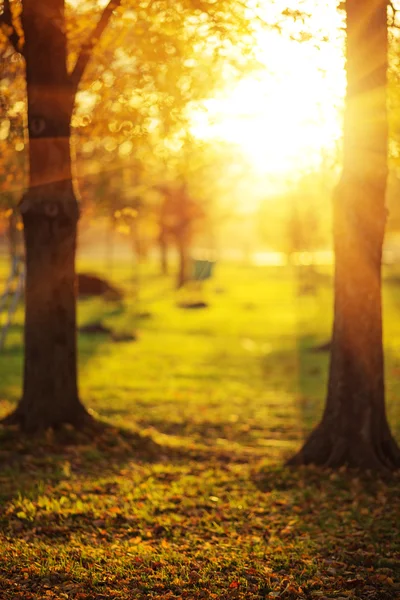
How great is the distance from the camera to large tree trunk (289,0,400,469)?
29.6ft

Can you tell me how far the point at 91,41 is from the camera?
9969 mm

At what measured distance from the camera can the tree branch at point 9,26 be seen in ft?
31.5

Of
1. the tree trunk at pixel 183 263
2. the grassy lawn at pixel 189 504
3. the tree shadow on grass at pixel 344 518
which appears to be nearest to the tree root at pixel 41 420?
the grassy lawn at pixel 189 504

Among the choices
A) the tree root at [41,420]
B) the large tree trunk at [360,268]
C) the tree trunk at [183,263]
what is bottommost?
the tree root at [41,420]

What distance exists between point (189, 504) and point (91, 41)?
6253mm

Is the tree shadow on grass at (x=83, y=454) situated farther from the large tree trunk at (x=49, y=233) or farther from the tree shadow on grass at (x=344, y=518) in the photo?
the tree shadow on grass at (x=344, y=518)

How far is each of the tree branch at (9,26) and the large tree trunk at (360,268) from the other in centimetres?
439

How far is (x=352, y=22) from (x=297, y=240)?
1398 inches

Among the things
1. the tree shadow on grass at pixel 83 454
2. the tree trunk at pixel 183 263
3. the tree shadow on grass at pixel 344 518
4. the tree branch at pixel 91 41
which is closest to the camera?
the tree shadow on grass at pixel 344 518

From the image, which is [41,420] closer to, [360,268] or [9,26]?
[360,268]

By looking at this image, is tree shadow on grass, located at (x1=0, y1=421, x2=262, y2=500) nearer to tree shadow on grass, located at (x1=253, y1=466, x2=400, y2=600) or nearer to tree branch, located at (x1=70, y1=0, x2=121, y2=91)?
tree shadow on grass, located at (x1=253, y1=466, x2=400, y2=600)

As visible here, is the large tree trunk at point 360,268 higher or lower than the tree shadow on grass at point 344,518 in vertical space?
higher

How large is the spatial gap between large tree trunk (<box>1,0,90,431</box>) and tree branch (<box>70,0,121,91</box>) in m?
0.17

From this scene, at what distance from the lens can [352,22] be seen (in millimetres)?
8922
